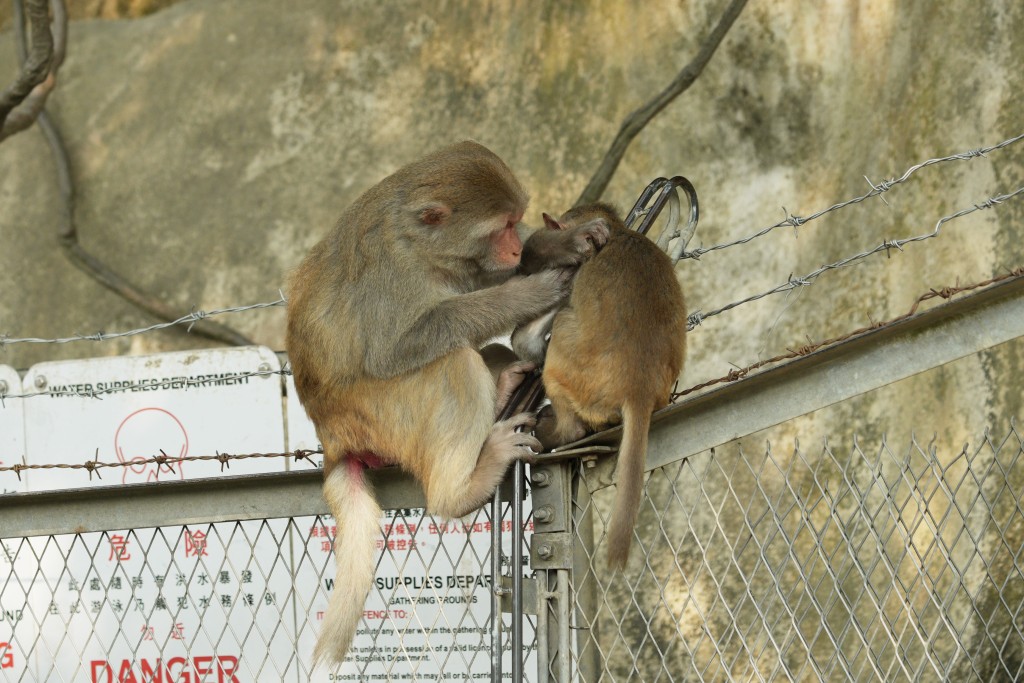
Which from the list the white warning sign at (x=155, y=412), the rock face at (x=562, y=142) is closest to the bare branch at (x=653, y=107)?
the rock face at (x=562, y=142)

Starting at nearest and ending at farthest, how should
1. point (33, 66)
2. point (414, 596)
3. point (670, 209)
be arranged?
1. point (670, 209)
2. point (414, 596)
3. point (33, 66)

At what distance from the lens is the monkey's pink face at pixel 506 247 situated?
3486 millimetres

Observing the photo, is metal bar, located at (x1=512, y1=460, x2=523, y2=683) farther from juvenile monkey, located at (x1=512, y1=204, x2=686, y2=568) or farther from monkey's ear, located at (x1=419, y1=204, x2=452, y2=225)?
monkey's ear, located at (x1=419, y1=204, x2=452, y2=225)

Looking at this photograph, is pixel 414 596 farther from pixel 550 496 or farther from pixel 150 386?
pixel 550 496

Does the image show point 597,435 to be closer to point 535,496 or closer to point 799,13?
point 535,496

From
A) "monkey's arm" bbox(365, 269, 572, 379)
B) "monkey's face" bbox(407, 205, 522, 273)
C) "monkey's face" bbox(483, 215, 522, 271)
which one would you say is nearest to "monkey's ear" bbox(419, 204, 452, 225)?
"monkey's face" bbox(407, 205, 522, 273)

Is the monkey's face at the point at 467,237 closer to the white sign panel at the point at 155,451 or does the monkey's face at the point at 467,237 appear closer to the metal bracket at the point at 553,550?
the metal bracket at the point at 553,550

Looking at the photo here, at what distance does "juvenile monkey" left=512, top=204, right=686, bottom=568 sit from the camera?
2.95 m

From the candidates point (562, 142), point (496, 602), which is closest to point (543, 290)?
point (496, 602)

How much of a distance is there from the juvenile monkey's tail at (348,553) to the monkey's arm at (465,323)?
0.31 m

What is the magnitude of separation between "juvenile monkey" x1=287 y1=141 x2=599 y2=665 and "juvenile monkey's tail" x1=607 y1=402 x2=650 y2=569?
0.34 meters

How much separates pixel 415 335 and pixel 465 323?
0.14 metres

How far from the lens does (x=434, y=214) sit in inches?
135

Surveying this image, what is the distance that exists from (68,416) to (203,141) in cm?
386
